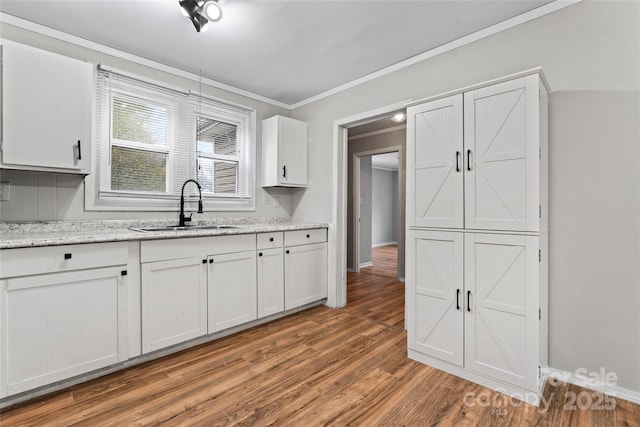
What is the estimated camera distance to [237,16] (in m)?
2.17

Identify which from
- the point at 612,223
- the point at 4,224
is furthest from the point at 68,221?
the point at 612,223

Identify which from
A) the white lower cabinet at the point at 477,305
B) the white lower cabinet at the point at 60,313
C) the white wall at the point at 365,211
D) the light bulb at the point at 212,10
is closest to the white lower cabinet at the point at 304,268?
the white lower cabinet at the point at 477,305

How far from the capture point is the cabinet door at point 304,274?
3102 mm

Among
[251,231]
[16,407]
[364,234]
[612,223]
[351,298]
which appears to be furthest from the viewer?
[364,234]

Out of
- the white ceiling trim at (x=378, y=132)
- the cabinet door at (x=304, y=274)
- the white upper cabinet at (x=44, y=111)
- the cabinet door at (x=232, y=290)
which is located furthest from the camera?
the white ceiling trim at (x=378, y=132)

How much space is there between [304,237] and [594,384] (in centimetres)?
246

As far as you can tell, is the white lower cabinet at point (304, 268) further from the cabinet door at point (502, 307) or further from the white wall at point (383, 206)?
the white wall at point (383, 206)

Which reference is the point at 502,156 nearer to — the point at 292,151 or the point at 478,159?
the point at 478,159

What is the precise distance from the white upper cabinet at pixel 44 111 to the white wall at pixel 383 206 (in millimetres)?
7896

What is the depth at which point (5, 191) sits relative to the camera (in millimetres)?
2109

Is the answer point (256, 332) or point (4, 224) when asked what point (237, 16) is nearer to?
point (4, 224)

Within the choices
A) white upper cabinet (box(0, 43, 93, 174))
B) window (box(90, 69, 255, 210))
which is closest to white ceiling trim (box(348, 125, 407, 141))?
window (box(90, 69, 255, 210))

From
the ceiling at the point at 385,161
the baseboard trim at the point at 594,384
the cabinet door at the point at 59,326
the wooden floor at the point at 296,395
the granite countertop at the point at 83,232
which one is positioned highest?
the ceiling at the point at 385,161

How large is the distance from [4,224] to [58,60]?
1.18 meters
